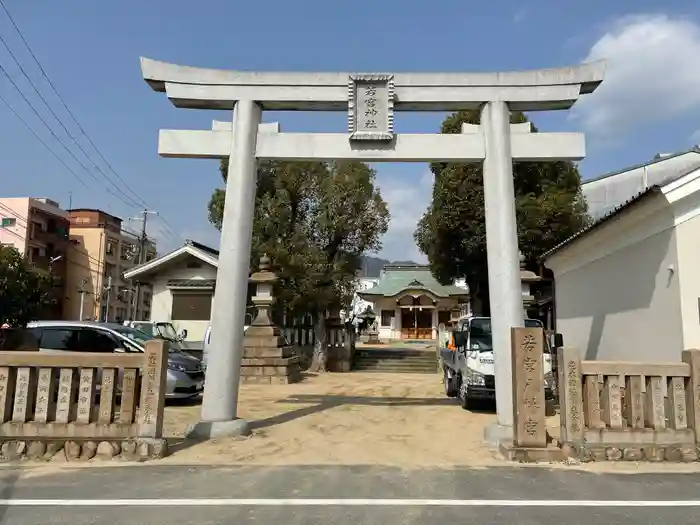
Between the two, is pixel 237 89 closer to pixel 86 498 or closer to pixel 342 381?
pixel 86 498

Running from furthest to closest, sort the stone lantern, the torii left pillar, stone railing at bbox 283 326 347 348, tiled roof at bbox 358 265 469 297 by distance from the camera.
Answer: tiled roof at bbox 358 265 469 297 < stone railing at bbox 283 326 347 348 < the stone lantern < the torii left pillar

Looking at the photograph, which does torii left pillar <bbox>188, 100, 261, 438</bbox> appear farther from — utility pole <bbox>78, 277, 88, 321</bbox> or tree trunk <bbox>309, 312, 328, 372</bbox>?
utility pole <bbox>78, 277, 88, 321</bbox>

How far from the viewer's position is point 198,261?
2419cm

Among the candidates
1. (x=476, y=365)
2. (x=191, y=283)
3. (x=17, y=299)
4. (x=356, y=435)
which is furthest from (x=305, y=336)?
(x=356, y=435)

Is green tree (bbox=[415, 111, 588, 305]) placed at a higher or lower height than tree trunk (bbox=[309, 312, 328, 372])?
higher

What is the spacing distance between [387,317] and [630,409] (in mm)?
35727

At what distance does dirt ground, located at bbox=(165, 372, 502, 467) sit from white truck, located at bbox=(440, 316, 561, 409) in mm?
440

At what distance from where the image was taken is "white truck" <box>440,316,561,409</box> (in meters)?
10.9

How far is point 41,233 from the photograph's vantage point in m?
42.9

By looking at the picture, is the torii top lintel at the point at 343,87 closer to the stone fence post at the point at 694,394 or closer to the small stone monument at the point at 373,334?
the stone fence post at the point at 694,394

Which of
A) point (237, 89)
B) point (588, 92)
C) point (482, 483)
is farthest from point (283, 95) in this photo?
point (482, 483)

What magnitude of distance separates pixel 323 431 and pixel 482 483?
11.9 feet

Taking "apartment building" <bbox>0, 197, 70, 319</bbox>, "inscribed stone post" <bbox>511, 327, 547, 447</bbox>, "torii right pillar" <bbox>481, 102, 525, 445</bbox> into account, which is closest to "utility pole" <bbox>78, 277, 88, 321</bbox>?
"apartment building" <bbox>0, 197, 70, 319</bbox>

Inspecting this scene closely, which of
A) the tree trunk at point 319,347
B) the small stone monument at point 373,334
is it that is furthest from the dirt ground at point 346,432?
the small stone monument at point 373,334
